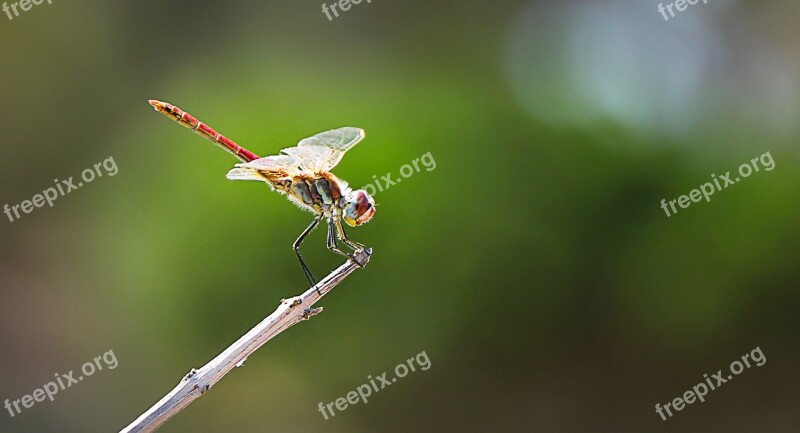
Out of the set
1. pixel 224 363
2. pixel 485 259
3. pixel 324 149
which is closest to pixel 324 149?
pixel 324 149

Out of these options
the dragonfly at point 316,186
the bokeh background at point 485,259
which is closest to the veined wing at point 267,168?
the dragonfly at point 316,186

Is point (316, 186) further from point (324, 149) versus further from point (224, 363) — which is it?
point (224, 363)

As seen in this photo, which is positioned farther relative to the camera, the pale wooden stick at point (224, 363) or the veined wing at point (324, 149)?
the veined wing at point (324, 149)

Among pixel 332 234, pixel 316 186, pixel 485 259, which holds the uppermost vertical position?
pixel 316 186

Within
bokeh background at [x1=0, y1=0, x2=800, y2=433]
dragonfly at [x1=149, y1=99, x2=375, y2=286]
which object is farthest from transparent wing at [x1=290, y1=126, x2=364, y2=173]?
bokeh background at [x1=0, y1=0, x2=800, y2=433]

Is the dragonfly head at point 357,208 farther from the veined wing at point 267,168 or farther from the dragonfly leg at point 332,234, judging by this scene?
the veined wing at point 267,168

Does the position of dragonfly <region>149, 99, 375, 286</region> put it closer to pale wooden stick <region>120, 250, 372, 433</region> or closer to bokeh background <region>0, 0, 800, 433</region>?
pale wooden stick <region>120, 250, 372, 433</region>

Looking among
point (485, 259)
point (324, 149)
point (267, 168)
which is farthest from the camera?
point (485, 259)

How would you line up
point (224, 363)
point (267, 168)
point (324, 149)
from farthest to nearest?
point (324, 149) < point (267, 168) < point (224, 363)
